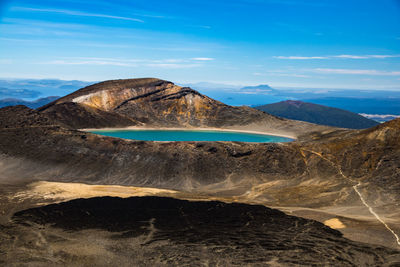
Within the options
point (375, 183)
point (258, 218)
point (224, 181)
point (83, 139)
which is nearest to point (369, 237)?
point (258, 218)

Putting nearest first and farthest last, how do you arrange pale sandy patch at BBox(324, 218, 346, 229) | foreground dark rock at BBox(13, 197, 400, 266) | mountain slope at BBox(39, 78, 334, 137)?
foreground dark rock at BBox(13, 197, 400, 266) < pale sandy patch at BBox(324, 218, 346, 229) < mountain slope at BBox(39, 78, 334, 137)

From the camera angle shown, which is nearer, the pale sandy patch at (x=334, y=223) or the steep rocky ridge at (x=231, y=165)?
the pale sandy patch at (x=334, y=223)

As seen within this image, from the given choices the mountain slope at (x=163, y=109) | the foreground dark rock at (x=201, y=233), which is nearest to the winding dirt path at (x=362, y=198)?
the foreground dark rock at (x=201, y=233)

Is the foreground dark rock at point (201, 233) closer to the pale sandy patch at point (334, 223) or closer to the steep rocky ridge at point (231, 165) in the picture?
the pale sandy patch at point (334, 223)

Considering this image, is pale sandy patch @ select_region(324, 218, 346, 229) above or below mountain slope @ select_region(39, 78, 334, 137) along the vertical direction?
below

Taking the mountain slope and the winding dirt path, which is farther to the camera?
the mountain slope

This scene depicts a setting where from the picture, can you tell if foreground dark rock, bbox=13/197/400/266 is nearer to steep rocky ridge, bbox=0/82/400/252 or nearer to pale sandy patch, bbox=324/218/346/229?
pale sandy patch, bbox=324/218/346/229

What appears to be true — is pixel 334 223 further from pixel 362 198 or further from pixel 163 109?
pixel 163 109

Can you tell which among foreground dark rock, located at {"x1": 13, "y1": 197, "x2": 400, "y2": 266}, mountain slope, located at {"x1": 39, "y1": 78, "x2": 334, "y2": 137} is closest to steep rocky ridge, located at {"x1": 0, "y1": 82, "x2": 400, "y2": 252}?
foreground dark rock, located at {"x1": 13, "y1": 197, "x2": 400, "y2": 266}

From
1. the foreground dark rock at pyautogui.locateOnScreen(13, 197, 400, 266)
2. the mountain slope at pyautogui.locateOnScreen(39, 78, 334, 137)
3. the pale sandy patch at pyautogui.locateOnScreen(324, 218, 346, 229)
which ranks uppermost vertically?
the mountain slope at pyautogui.locateOnScreen(39, 78, 334, 137)

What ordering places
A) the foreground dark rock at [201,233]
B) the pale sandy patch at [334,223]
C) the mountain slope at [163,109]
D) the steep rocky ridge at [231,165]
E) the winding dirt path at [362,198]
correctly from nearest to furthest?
the foreground dark rock at [201,233] < the winding dirt path at [362,198] < the pale sandy patch at [334,223] < the steep rocky ridge at [231,165] < the mountain slope at [163,109]
